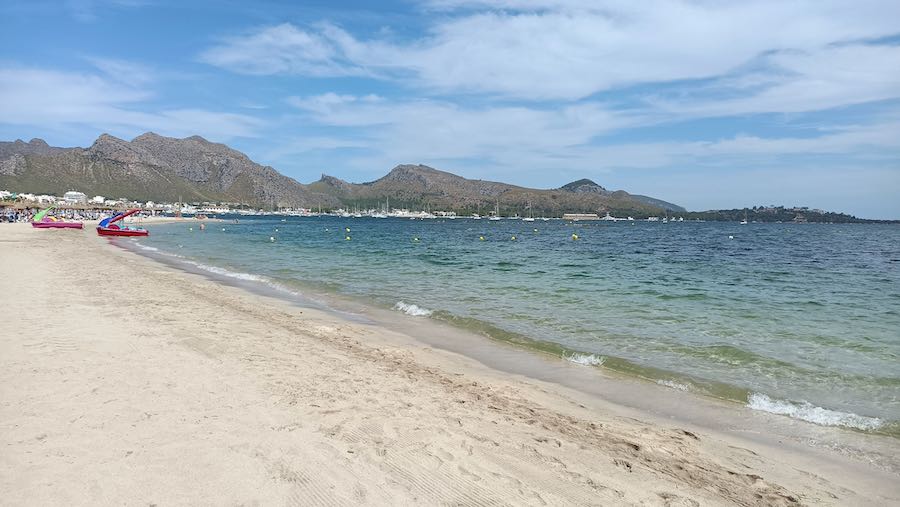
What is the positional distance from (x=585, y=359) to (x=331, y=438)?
6.11 m

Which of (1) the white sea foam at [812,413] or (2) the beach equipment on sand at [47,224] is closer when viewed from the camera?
(1) the white sea foam at [812,413]

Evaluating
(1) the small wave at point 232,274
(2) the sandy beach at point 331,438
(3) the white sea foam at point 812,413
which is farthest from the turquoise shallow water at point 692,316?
(2) the sandy beach at point 331,438

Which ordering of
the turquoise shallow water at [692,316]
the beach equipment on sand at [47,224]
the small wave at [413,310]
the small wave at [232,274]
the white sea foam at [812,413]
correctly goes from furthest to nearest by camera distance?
the beach equipment on sand at [47,224]
the small wave at [232,274]
the small wave at [413,310]
the turquoise shallow water at [692,316]
the white sea foam at [812,413]

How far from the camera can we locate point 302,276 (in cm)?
2367

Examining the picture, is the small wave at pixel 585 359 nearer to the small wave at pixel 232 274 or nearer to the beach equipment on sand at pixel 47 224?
the small wave at pixel 232 274

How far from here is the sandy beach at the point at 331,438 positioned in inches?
172

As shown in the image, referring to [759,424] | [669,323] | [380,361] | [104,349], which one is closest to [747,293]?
[669,323]

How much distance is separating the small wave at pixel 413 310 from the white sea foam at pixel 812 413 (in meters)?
8.66

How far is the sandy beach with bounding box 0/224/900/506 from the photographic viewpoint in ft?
14.3

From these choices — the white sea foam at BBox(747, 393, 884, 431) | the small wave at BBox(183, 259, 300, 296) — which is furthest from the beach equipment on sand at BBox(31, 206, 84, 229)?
the white sea foam at BBox(747, 393, 884, 431)

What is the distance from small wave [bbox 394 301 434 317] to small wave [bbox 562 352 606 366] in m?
5.27

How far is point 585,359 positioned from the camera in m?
10.0

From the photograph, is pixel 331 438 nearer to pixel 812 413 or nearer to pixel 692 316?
pixel 812 413

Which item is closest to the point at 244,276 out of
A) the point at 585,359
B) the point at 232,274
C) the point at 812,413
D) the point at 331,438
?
the point at 232,274
